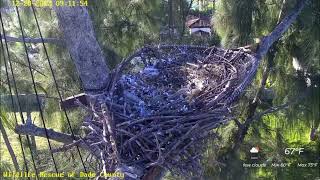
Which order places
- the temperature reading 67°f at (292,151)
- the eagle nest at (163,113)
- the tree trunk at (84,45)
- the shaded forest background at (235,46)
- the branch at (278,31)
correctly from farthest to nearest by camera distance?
the temperature reading 67°f at (292,151) < the shaded forest background at (235,46) < the branch at (278,31) < the tree trunk at (84,45) < the eagle nest at (163,113)

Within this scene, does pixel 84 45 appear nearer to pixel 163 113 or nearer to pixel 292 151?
pixel 163 113

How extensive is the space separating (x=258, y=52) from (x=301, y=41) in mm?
1480

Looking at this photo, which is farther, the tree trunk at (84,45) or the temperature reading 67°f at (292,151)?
the temperature reading 67°f at (292,151)

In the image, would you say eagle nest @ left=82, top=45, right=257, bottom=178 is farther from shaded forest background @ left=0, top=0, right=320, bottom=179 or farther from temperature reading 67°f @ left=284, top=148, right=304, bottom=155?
temperature reading 67°f @ left=284, top=148, right=304, bottom=155

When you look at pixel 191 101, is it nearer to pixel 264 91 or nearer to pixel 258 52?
pixel 258 52

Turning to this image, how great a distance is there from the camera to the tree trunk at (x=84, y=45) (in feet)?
7.10

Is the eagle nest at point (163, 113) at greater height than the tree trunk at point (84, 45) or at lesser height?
lesser

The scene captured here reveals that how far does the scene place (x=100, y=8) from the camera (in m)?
4.48

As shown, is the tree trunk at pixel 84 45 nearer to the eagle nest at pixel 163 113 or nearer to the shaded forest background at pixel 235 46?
the eagle nest at pixel 163 113

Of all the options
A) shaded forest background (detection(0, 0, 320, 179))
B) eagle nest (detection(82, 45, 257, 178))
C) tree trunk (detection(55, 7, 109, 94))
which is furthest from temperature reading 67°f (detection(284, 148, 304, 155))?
tree trunk (detection(55, 7, 109, 94))

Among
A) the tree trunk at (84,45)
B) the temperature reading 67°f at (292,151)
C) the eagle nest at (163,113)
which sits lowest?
the temperature reading 67°f at (292,151)

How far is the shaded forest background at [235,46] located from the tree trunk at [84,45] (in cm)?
169

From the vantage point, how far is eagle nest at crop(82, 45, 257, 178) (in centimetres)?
175

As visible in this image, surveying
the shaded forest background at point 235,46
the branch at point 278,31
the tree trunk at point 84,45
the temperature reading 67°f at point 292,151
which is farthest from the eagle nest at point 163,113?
the temperature reading 67°f at point 292,151
